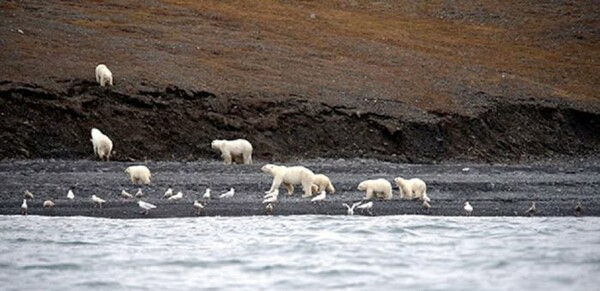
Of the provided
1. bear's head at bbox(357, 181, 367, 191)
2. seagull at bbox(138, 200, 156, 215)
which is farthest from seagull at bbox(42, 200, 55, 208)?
bear's head at bbox(357, 181, 367, 191)

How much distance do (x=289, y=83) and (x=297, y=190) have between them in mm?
9218

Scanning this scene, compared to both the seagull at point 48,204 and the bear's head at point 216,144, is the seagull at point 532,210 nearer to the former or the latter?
the seagull at point 48,204

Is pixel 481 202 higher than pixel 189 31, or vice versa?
pixel 189 31

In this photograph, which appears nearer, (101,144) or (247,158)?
(101,144)

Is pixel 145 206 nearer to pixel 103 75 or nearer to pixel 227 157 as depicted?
pixel 227 157

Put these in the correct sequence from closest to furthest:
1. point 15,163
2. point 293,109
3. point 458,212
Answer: point 458,212, point 15,163, point 293,109

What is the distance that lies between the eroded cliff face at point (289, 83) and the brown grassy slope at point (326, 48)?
0.07m

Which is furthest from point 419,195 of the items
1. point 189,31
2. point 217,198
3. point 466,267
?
point 189,31

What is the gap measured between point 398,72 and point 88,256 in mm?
18343

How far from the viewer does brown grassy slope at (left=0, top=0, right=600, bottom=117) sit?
32094mm

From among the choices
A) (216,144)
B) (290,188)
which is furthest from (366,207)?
(216,144)

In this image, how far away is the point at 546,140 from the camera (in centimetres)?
3197

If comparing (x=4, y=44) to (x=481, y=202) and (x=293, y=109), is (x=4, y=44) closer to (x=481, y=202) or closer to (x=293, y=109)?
(x=293, y=109)

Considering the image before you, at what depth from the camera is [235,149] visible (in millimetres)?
27188
